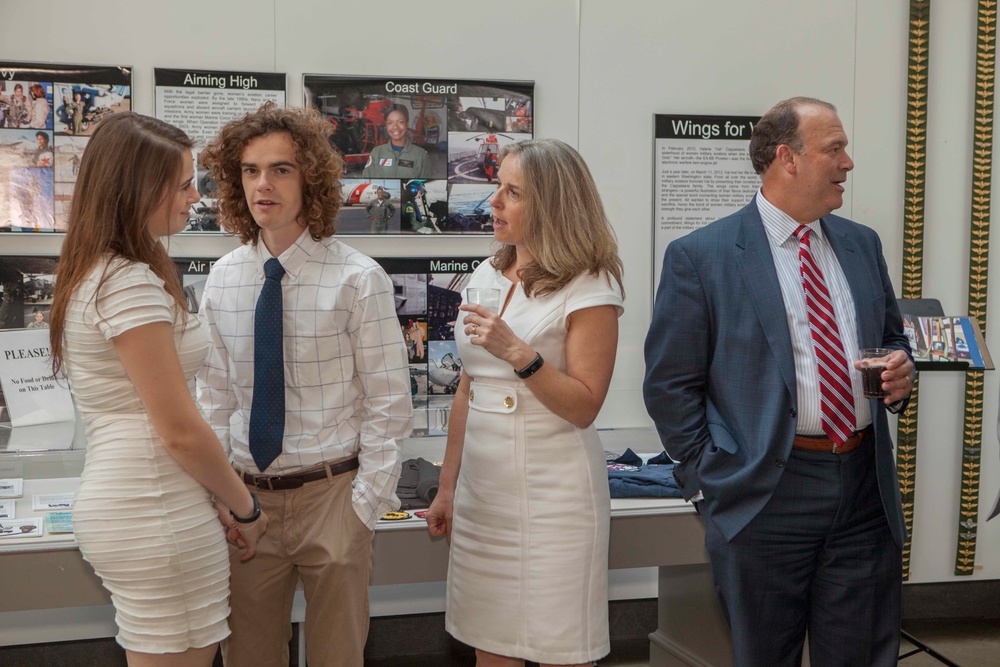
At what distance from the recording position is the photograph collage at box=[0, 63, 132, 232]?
134 inches

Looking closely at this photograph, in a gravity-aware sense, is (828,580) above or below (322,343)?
below

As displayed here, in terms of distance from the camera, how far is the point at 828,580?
2.32 metres

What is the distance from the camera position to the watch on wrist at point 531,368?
2213 millimetres

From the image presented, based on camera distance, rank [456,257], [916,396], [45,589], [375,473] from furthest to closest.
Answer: [916,396]
[456,257]
[45,589]
[375,473]

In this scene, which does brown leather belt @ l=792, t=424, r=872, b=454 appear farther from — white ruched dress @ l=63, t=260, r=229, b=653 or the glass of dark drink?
white ruched dress @ l=63, t=260, r=229, b=653

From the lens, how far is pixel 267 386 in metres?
2.20

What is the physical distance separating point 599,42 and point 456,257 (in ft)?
3.53

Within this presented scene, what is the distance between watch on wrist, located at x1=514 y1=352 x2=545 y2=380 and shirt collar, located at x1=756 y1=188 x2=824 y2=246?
71 cm

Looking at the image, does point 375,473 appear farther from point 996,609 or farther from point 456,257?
point 996,609

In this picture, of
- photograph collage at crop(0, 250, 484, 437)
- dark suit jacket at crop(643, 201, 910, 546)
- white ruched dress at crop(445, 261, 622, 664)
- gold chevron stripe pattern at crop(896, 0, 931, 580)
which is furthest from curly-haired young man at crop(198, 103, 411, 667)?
gold chevron stripe pattern at crop(896, 0, 931, 580)

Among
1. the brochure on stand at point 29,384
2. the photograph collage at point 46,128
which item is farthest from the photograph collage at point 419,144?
the brochure on stand at point 29,384

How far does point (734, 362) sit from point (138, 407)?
138 cm

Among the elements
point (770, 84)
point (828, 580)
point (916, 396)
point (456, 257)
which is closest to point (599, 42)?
point (770, 84)

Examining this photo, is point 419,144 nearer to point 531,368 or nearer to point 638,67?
point 638,67
